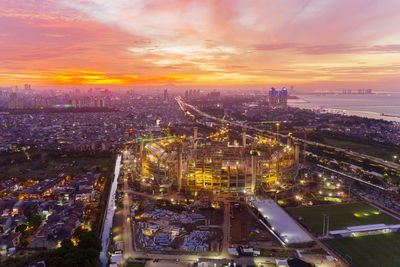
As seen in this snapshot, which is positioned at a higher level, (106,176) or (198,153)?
(198,153)

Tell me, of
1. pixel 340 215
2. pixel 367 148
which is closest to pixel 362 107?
pixel 367 148

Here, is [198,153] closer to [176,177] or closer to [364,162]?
[176,177]

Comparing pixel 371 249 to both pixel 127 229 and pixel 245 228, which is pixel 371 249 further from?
pixel 127 229

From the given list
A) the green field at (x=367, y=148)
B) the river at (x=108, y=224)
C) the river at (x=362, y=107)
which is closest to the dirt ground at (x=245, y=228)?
the river at (x=108, y=224)

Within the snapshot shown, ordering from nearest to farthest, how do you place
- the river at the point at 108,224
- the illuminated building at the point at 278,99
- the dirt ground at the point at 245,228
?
the river at the point at 108,224, the dirt ground at the point at 245,228, the illuminated building at the point at 278,99

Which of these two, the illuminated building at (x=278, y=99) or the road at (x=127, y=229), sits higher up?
the illuminated building at (x=278, y=99)

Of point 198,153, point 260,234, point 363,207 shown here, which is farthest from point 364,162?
point 260,234

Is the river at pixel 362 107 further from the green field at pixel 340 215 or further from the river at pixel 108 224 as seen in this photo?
the river at pixel 108 224
